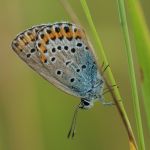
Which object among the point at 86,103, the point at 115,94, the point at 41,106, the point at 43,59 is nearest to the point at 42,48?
the point at 43,59

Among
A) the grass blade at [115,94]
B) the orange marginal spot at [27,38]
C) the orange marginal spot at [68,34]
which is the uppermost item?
the orange marginal spot at [68,34]

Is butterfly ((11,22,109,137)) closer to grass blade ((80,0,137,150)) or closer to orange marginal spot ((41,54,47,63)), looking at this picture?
orange marginal spot ((41,54,47,63))

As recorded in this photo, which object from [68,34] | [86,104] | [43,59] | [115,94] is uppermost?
[68,34]

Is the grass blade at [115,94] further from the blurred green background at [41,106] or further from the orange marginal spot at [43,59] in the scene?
the blurred green background at [41,106]

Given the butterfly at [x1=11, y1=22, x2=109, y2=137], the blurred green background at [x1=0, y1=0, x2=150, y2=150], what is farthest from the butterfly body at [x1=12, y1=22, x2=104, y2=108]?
the blurred green background at [x1=0, y1=0, x2=150, y2=150]

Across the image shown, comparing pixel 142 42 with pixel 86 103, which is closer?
pixel 142 42

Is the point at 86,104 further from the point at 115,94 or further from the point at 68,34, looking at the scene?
the point at 115,94

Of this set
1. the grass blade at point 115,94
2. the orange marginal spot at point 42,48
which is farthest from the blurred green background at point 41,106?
the grass blade at point 115,94
